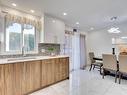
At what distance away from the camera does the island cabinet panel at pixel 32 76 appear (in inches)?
119

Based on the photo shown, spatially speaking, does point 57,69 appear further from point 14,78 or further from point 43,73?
point 14,78

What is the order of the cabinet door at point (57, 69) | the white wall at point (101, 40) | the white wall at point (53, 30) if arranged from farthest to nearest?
the white wall at point (101, 40)
the white wall at point (53, 30)
the cabinet door at point (57, 69)

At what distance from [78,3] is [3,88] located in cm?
302

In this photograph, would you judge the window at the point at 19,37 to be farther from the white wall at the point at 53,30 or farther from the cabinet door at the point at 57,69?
the cabinet door at the point at 57,69

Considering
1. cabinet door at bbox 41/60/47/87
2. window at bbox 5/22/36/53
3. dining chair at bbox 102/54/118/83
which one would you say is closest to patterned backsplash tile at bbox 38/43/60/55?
window at bbox 5/22/36/53

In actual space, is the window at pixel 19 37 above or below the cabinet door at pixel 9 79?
above

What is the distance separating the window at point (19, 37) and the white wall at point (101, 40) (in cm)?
476

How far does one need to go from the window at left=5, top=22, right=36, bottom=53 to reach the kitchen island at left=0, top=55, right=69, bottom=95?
0.58 metres

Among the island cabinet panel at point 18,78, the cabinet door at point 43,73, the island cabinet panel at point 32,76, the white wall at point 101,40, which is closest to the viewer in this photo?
the island cabinet panel at point 18,78

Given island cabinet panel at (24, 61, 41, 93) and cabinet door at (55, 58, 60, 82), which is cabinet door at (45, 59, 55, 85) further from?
island cabinet panel at (24, 61, 41, 93)

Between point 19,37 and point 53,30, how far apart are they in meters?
1.28

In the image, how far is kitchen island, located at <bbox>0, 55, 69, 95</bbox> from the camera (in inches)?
101

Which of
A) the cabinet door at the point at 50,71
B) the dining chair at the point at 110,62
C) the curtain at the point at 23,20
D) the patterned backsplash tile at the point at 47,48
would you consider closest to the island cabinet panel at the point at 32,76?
the cabinet door at the point at 50,71

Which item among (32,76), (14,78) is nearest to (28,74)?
(32,76)
